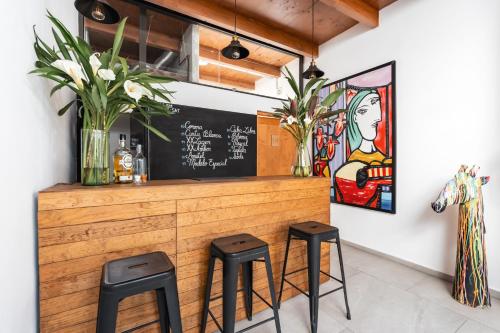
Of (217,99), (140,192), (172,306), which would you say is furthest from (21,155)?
(217,99)

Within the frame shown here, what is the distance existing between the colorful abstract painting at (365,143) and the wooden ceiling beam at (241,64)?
1189mm

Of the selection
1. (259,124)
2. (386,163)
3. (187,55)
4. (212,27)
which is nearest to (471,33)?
(386,163)

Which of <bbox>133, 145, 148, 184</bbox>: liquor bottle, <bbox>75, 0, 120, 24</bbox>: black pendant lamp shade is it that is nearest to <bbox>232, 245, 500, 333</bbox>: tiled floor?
<bbox>133, 145, 148, 184</bbox>: liquor bottle

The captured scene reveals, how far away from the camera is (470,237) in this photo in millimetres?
2119

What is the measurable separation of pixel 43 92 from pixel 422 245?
379 cm

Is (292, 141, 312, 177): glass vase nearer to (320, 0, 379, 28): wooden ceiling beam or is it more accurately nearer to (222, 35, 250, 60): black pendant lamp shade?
(222, 35, 250, 60): black pendant lamp shade

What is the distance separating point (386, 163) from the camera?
10.4 feet

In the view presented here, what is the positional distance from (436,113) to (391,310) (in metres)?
2.20

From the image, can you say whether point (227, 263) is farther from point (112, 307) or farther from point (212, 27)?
point (212, 27)

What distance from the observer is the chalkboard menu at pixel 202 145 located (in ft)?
7.07

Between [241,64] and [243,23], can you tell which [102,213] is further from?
[241,64]

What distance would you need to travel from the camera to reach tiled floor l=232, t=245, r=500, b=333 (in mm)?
1829

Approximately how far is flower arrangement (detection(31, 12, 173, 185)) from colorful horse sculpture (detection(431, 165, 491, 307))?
2.58 m

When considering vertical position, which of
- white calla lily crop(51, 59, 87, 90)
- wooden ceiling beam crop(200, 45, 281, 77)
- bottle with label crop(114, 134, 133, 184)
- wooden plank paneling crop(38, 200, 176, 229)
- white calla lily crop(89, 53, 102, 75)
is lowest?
wooden plank paneling crop(38, 200, 176, 229)
